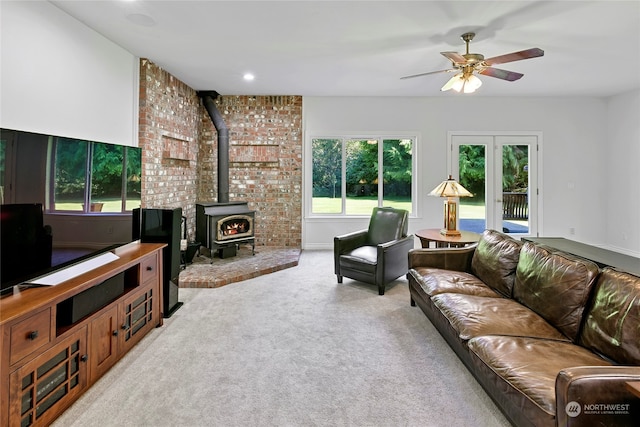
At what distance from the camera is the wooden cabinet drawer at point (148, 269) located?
255cm

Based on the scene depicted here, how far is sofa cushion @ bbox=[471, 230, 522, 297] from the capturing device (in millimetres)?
2555

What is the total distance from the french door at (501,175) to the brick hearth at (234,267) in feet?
11.3

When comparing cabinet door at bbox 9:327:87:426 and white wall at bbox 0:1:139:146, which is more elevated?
white wall at bbox 0:1:139:146

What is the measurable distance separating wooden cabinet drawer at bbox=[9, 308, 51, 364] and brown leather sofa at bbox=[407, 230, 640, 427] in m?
2.18

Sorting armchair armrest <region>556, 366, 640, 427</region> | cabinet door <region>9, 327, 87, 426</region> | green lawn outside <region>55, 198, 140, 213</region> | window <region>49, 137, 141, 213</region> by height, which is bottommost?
cabinet door <region>9, 327, 87, 426</region>

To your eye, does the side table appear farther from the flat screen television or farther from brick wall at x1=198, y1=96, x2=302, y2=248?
the flat screen television

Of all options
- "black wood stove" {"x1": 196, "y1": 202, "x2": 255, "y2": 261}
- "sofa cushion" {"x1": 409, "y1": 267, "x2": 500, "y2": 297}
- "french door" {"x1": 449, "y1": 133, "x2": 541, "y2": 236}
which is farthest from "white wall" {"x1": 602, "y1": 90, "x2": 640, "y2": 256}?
"black wood stove" {"x1": 196, "y1": 202, "x2": 255, "y2": 261}

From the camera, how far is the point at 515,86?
16.9 feet

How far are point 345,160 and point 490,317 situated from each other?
4.31 m

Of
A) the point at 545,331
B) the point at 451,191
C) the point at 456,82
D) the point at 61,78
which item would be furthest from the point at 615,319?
the point at 61,78

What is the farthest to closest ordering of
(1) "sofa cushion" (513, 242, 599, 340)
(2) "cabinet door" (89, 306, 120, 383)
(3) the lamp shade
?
1. (3) the lamp shade
2. (2) "cabinet door" (89, 306, 120, 383)
3. (1) "sofa cushion" (513, 242, 599, 340)

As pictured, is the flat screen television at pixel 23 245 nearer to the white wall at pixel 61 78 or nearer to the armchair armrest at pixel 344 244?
the white wall at pixel 61 78

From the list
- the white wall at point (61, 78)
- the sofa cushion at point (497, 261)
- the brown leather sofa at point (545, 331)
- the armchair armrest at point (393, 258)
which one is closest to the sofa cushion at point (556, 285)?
the brown leather sofa at point (545, 331)

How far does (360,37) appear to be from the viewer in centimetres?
335
